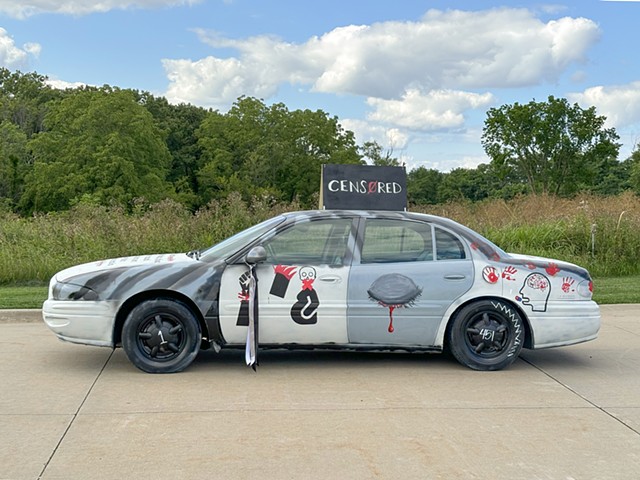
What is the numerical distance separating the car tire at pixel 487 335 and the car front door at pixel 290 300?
1.14 metres

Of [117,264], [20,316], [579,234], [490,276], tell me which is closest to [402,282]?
[490,276]

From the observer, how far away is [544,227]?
55.3 ft

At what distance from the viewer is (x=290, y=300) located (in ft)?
22.7

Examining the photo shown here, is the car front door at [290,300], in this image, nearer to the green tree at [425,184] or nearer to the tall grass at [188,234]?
the tall grass at [188,234]

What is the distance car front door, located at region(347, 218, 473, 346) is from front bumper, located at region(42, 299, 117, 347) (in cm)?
221

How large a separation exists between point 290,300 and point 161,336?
123 cm

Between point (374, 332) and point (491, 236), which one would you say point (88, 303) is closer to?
point (374, 332)


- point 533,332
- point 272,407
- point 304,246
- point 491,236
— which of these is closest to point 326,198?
point 304,246

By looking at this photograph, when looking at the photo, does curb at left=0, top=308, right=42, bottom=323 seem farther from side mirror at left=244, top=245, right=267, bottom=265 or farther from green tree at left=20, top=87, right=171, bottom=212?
green tree at left=20, top=87, right=171, bottom=212

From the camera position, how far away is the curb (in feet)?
32.0

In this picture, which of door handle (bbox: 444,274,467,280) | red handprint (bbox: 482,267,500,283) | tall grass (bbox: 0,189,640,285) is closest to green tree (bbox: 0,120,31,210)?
tall grass (bbox: 0,189,640,285)

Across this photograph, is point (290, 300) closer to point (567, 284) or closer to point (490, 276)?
point (490, 276)

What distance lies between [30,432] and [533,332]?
456 centimetres

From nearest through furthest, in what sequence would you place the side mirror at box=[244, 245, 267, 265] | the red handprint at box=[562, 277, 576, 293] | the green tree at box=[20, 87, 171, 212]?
the side mirror at box=[244, 245, 267, 265]
the red handprint at box=[562, 277, 576, 293]
the green tree at box=[20, 87, 171, 212]
